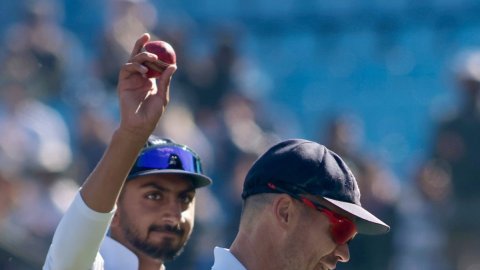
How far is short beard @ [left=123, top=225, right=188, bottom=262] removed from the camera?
14.2ft

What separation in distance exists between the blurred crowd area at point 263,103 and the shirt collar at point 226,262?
14.5 ft

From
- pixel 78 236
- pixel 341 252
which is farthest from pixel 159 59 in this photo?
pixel 341 252

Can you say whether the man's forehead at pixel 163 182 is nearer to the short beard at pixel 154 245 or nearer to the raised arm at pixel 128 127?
the short beard at pixel 154 245

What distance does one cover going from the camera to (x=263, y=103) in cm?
1038

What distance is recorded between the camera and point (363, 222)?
3684mm

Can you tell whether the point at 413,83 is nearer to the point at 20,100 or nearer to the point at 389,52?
the point at 389,52

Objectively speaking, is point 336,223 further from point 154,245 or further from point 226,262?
point 154,245

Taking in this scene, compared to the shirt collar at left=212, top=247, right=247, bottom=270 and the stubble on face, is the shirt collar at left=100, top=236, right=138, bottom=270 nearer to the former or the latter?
the stubble on face

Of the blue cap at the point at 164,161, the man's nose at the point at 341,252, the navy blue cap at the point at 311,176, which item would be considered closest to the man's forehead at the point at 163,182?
the blue cap at the point at 164,161

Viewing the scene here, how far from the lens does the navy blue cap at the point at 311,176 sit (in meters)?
3.62

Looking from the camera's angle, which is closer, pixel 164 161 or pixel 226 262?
pixel 226 262

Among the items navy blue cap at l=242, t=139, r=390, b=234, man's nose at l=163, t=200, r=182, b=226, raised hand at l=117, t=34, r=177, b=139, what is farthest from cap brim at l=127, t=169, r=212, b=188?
raised hand at l=117, t=34, r=177, b=139

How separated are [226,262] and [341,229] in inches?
13.2

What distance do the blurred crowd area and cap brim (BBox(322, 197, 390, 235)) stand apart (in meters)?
4.31
